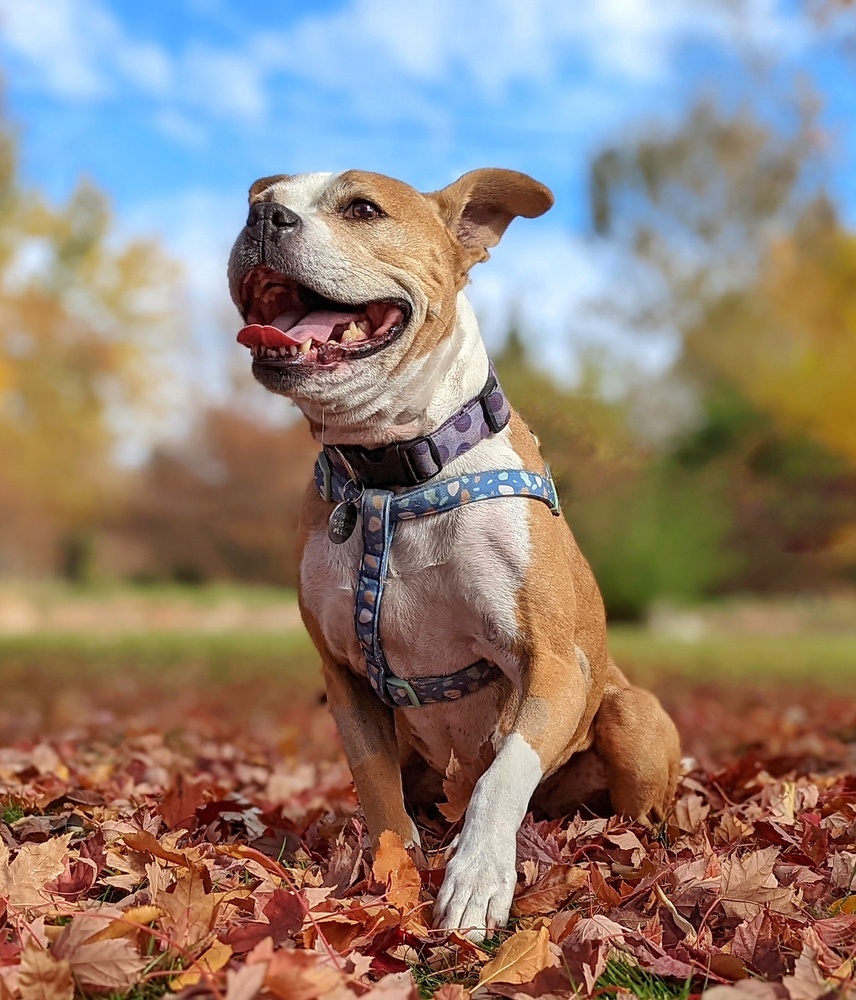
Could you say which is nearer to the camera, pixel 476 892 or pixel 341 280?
pixel 476 892

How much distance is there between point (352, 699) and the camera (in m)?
3.31

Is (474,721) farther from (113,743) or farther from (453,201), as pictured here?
(113,743)

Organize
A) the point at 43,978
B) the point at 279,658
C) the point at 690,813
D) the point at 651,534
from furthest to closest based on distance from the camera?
the point at 651,534 < the point at 279,658 < the point at 690,813 < the point at 43,978

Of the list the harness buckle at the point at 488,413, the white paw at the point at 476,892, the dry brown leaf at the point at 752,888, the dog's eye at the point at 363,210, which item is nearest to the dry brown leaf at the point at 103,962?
the white paw at the point at 476,892

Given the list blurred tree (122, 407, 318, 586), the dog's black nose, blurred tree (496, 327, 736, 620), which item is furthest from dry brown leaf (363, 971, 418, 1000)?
blurred tree (122, 407, 318, 586)

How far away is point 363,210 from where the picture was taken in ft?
10.3

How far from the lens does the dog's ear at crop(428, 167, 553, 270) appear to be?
3.38 metres

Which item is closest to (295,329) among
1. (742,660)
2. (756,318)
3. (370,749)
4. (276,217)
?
(276,217)

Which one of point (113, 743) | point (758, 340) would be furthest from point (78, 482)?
point (113, 743)

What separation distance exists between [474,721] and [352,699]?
1.18ft

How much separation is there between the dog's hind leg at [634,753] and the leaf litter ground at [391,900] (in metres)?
0.10

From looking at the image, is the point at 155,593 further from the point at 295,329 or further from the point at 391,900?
the point at 391,900

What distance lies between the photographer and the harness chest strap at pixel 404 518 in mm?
3049

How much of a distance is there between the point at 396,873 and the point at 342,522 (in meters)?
0.94
